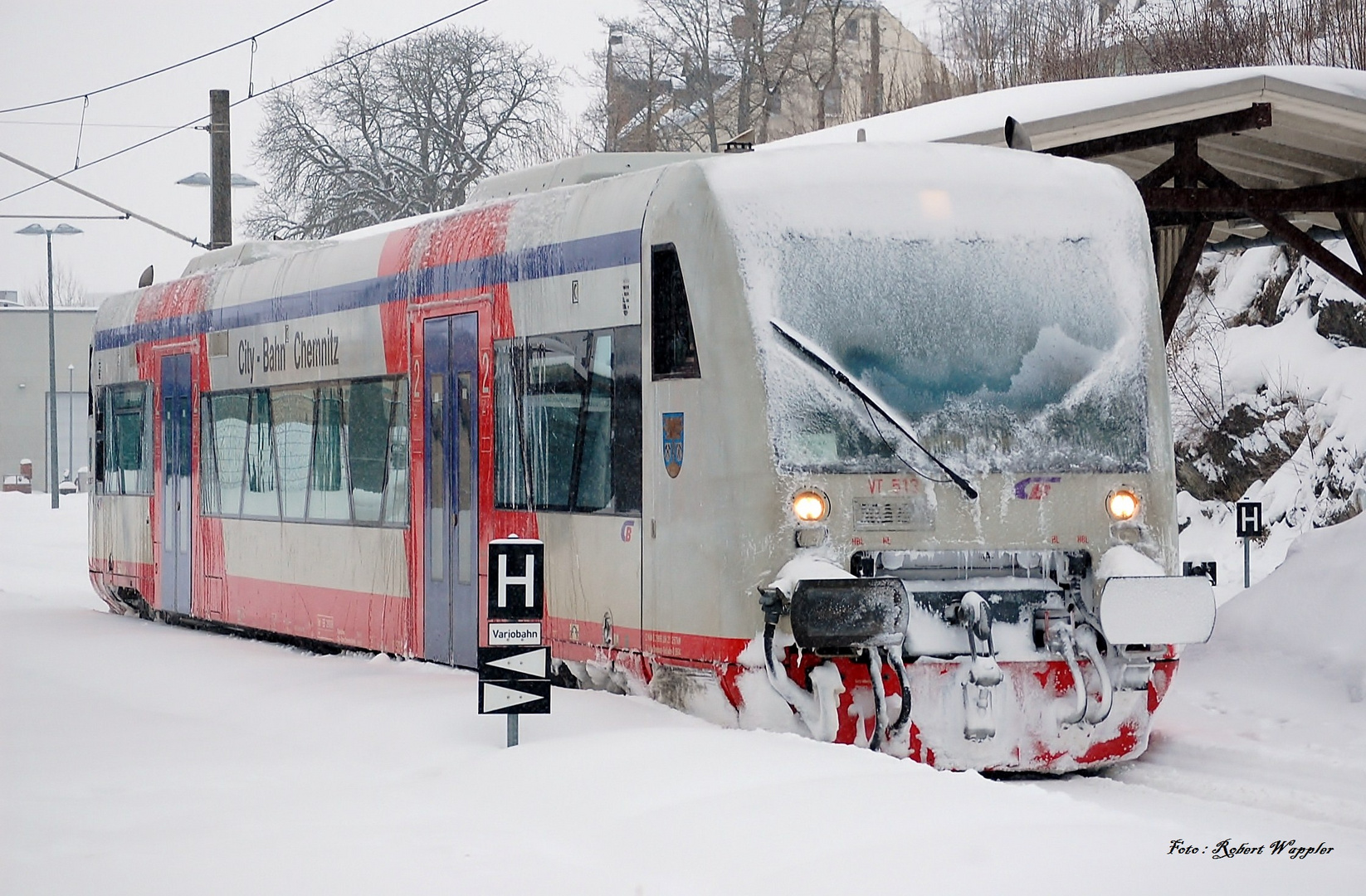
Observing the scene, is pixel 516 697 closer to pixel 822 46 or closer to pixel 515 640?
pixel 515 640

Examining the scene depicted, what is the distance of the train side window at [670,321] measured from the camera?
348 inches

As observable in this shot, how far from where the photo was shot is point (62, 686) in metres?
11.4

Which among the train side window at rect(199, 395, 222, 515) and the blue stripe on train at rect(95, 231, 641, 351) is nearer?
the blue stripe on train at rect(95, 231, 641, 351)

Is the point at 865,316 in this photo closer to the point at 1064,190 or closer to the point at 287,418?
the point at 1064,190

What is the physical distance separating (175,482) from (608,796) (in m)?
9.60

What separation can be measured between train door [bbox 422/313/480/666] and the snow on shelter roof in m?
3.19

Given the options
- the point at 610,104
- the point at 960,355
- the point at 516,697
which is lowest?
the point at 516,697

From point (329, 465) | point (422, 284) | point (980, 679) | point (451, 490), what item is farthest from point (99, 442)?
point (980, 679)

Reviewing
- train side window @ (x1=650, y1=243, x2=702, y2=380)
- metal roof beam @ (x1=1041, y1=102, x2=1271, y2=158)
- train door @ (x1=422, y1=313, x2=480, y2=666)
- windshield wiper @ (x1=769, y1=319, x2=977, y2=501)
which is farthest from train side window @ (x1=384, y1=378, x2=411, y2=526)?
metal roof beam @ (x1=1041, y1=102, x2=1271, y2=158)

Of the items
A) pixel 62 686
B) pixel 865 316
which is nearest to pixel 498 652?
pixel 865 316

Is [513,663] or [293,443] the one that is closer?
Result: [513,663]

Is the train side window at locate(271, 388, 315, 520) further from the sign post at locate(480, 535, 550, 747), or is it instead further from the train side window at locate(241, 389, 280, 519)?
the sign post at locate(480, 535, 550, 747)

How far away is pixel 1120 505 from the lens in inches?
346

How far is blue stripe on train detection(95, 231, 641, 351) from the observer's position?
9.63m
